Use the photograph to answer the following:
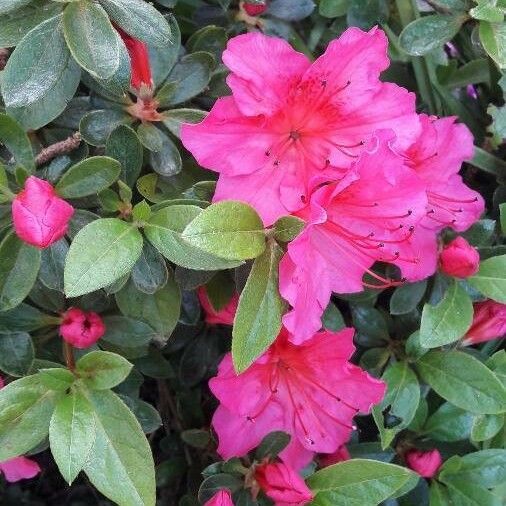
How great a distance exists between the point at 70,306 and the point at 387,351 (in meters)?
0.51

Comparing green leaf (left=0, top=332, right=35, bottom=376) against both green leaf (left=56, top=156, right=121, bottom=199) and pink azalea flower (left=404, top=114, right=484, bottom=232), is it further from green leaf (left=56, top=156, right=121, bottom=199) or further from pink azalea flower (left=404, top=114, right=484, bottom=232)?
pink azalea flower (left=404, top=114, right=484, bottom=232)

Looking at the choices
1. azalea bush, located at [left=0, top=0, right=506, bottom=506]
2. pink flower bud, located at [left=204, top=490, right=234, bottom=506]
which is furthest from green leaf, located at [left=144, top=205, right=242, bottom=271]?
pink flower bud, located at [left=204, top=490, right=234, bottom=506]

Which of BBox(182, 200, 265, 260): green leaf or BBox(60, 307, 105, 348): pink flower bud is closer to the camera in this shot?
BBox(182, 200, 265, 260): green leaf

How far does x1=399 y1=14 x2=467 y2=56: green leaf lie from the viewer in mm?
1223

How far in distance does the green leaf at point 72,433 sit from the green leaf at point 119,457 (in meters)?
0.03

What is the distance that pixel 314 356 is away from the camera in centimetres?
117

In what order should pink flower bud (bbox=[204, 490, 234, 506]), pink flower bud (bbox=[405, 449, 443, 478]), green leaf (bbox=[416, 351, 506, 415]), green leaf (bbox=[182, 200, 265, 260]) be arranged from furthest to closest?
1. pink flower bud (bbox=[405, 449, 443, 478])
2. green leaf (bbox=[416, 351, 506, 415])
3. pink flower bud (bbox=[204, 490, 234, 506])
4. green leaf (bbox=[182, 200, 265, 260])

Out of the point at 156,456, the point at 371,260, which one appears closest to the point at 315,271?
the point at 371,260

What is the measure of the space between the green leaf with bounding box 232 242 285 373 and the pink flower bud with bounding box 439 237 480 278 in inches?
13.3

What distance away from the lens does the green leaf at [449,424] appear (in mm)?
1340

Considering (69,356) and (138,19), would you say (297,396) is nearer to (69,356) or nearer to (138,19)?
(69,356)

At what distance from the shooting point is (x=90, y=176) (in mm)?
986

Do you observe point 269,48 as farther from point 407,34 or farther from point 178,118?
point 407,34

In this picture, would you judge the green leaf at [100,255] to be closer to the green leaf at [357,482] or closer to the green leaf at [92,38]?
the green leaf at [92,38]
